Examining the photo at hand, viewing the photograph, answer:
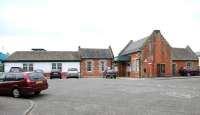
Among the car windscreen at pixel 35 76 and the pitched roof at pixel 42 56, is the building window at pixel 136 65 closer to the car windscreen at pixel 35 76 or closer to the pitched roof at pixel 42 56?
the pitched roof at pixel 42 56

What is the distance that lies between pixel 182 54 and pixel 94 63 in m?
16.4

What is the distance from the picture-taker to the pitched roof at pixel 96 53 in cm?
5269

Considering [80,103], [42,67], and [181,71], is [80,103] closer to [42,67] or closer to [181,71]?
[42,67]

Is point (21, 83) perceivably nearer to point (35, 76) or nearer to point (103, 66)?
point (35, 76)

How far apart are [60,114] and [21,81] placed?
23.5 ft

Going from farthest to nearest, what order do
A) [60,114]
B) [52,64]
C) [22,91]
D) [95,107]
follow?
1. [52,64]
2. [22,91]
3. [95,107]
4. [60,114]

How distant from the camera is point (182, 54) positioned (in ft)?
184

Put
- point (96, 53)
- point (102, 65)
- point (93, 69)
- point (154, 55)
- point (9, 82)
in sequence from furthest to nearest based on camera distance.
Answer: point (96, 53), point (102, 65), point (93, 69), point (154, 55), point (9, 82)

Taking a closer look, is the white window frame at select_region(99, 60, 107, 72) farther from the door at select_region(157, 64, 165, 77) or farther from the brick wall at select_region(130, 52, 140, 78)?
the door at select_region(157, 64, 165, 77)

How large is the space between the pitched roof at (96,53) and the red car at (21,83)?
32752mm

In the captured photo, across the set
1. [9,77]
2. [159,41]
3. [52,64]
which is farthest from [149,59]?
[9,77]

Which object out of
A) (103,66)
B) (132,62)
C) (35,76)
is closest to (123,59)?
(132,62)

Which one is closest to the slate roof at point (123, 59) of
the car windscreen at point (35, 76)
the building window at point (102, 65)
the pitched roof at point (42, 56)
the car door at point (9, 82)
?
the building window at point (102, 65)

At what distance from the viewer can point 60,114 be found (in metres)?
12.2
